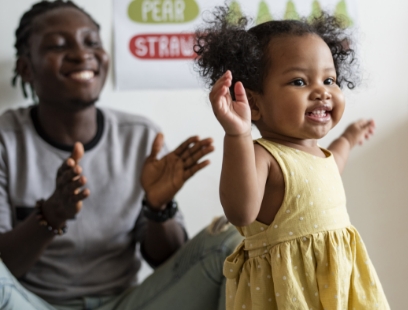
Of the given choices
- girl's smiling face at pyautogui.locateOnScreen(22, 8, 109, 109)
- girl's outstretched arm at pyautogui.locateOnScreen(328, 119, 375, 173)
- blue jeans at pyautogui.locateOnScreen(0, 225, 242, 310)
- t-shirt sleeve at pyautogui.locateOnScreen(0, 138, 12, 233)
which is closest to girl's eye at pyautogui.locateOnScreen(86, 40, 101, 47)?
girl's smiling face at pyautogui.locateOnScreen(22, 8, 109, 109)

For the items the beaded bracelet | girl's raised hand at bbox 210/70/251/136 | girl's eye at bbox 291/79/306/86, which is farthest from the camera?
the beaded bracelet

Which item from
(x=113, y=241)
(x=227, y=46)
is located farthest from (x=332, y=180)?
(x=113, y=241)

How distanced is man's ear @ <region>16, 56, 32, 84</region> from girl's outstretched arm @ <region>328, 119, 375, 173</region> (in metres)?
0.78

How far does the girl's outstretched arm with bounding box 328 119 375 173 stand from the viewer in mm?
1016

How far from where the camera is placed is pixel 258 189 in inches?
29.0

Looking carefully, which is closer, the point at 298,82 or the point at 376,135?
the point at 298,82

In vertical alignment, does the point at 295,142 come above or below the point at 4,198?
above

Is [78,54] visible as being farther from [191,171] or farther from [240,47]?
[240,47]

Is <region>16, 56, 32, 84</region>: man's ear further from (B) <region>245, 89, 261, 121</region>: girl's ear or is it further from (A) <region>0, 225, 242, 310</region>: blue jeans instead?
(B) <region>245, 89, 261, 121</region>: girl's ear

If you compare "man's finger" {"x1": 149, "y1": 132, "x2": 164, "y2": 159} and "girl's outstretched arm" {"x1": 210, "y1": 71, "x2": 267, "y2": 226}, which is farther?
"man's finger" {"x1": 149, "y1": 132, "x2": 164, "y2": 159}

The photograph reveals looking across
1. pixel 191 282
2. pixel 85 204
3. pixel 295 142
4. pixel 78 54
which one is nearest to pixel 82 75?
pixel 78 54

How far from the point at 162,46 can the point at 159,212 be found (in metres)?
0.54

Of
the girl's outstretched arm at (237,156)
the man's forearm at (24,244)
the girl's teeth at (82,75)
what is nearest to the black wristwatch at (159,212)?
the man's forearm at (24,244)

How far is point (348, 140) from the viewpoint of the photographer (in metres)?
1.10
